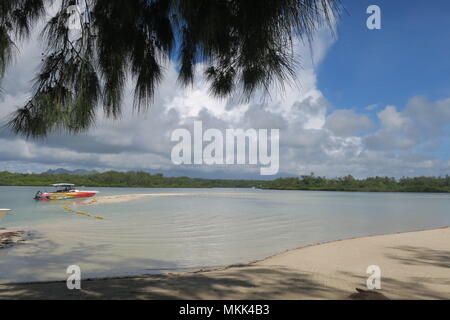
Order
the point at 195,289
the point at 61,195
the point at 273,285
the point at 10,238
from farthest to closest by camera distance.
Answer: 1. the point at 61,195
2. the point at 10,238
3. the point at 273,285
4. the point at 195,289

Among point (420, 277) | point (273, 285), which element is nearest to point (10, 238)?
point (273, 285)

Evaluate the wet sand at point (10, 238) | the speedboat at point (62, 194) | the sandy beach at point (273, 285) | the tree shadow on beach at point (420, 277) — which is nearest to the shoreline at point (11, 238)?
the wet sand at point (10, 238)

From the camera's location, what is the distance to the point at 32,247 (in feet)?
27.3

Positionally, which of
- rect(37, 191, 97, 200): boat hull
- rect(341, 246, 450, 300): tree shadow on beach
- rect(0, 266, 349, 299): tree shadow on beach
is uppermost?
rect(0, 266, 349, 299): tree shadow on beach

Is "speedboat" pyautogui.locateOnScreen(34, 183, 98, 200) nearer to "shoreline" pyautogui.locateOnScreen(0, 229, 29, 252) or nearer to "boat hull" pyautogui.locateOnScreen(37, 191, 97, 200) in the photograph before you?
"boat hull" pyautogui.locateOnScreen(37, 191, 97, 200)

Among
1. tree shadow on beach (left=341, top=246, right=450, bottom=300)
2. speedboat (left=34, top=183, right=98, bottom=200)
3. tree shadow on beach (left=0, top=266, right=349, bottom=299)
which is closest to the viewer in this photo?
tree shadow on beach (left=0, top=266, right=349, bottom=299)

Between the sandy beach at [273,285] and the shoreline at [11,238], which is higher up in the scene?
the sandy beach at [273,285]

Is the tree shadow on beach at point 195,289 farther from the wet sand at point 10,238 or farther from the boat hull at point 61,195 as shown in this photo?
the boat hull at point 61,195

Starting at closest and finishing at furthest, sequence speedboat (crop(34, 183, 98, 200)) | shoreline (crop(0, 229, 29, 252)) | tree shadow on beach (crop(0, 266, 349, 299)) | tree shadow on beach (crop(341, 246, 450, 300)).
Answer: tree shadow on beach (crop(0, 266, 349, 299)) < tree shadow on beach (crop(341, 246, 450, 300)) < shoreline (crop(0, 229, 29, 252)) < speedboat (crop(34, 183, 98, 200))

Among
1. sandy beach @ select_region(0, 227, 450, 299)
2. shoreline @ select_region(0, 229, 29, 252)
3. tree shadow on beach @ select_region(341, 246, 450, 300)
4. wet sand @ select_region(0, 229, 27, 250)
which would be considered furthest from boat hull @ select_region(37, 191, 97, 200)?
tree shadow on beach @ select_region(341, 246, 450, 300)

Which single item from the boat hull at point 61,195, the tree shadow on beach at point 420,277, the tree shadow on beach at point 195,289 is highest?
the tree shadow on beach at point 195,289

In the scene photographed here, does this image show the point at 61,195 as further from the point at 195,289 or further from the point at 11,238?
the point at 195,289
